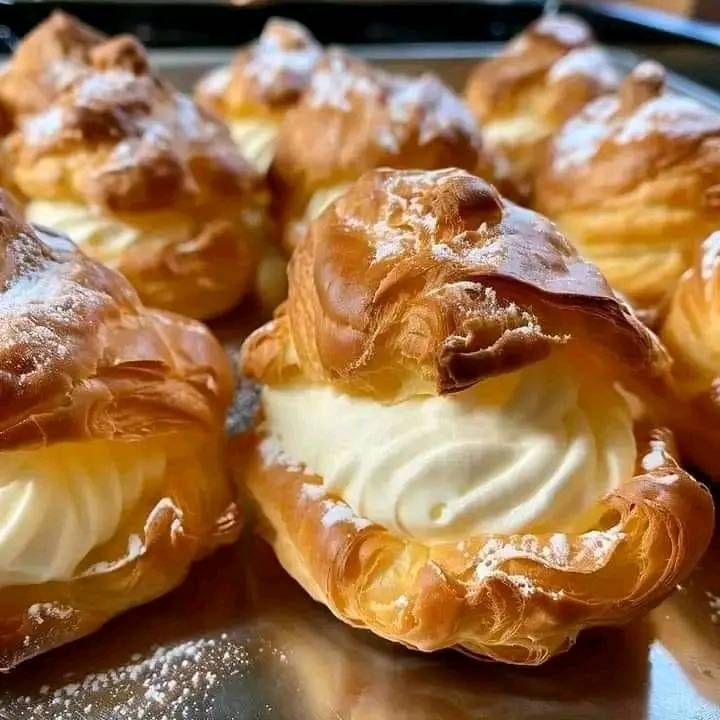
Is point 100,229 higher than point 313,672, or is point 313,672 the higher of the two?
point 100,229

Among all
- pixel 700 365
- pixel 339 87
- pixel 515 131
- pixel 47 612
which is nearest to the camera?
pixel 47 612

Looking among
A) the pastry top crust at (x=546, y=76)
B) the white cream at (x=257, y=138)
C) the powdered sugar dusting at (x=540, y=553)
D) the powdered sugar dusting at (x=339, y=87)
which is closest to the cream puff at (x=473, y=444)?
the powdered sugar dusting at (x=540, y=553)

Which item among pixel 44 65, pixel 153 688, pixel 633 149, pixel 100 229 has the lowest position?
pixel 153 688

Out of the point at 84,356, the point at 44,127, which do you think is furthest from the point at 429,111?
the point at 84,356

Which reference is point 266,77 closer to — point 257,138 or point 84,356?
point 257,138

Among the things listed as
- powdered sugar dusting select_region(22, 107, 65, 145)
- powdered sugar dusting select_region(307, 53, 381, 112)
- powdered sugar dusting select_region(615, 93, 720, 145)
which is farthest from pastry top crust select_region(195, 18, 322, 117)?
powdered sugar dusting select_region(615, 93, 720, 145)

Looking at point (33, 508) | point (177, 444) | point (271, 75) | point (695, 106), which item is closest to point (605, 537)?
point (177, 444)

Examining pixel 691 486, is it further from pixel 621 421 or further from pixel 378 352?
pixel 378 352
